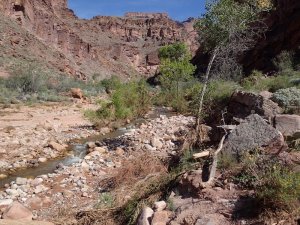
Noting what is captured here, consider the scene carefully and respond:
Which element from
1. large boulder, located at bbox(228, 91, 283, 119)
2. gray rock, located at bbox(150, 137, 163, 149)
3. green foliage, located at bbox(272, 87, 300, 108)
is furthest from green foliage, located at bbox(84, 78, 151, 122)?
green foliage, located at bbox(272, 87, 300, 108)

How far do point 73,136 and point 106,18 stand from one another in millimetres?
120164

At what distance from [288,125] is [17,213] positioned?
17.2 feet

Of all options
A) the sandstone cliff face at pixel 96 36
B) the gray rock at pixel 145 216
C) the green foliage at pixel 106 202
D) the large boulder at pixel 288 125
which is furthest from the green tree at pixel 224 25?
the sandstone cliff face at pixel 96 36

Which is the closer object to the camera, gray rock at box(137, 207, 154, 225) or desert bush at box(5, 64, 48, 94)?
gray rock at box(137, 207, 154, 225)

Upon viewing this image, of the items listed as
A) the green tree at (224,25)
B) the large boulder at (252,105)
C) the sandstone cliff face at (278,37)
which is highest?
the sandstone cliff face at (278,37)

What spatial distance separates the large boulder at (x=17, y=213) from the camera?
614 cm

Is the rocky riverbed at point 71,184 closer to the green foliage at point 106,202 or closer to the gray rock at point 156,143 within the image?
the gray rock at point 156,143

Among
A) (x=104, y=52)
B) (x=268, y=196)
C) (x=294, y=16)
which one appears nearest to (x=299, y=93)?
(x=268, y=196)

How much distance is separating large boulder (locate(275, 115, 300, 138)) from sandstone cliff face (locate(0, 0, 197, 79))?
4906cm

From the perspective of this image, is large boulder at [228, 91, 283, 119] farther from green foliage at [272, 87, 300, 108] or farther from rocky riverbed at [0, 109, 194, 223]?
rocky riverbed at [0, 109, 194, 223]

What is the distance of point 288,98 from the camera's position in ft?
29.5

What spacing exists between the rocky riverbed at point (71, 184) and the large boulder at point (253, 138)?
281 cm

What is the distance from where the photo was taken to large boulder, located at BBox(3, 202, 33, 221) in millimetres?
6141

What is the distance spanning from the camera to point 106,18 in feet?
424
